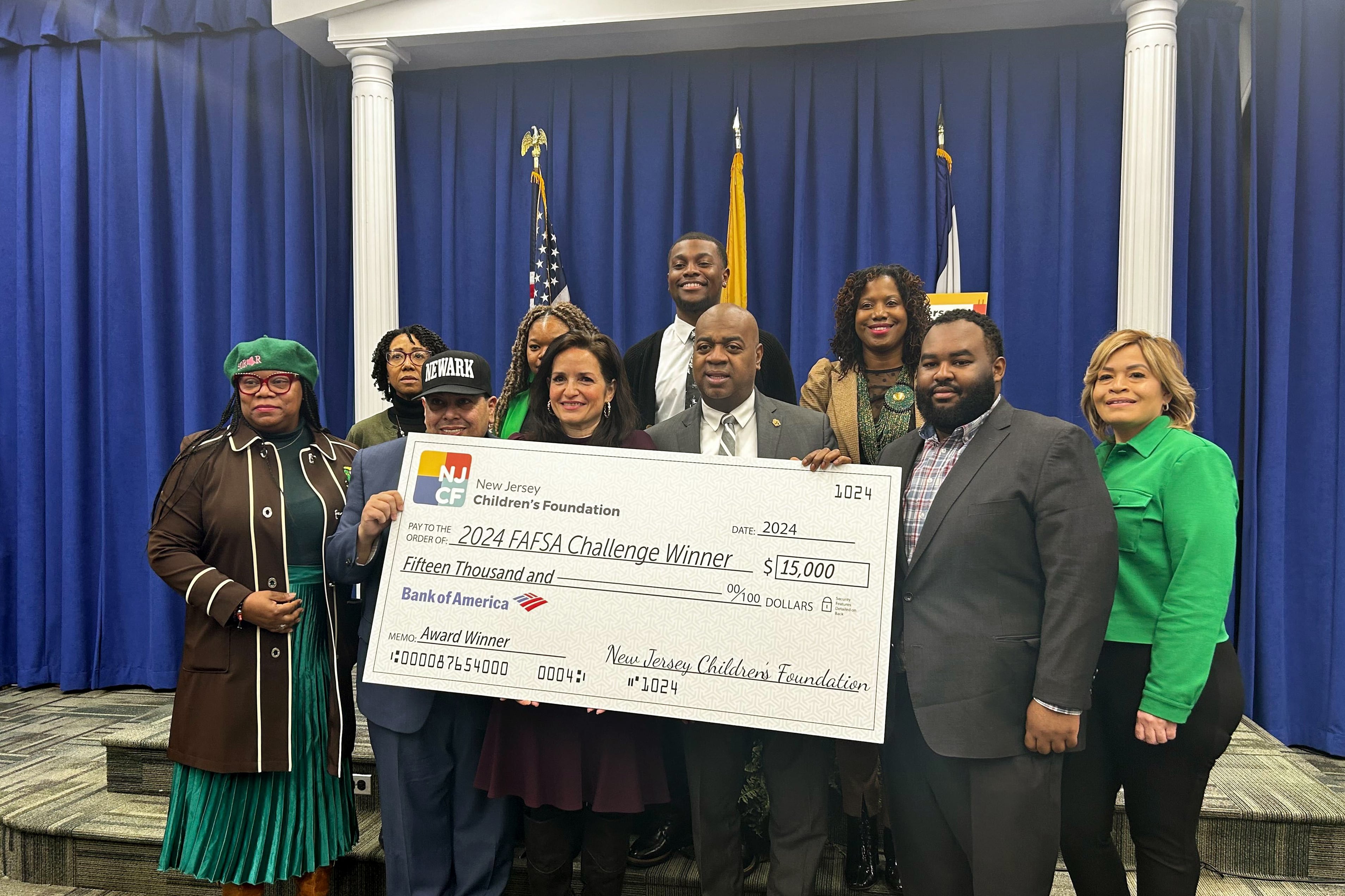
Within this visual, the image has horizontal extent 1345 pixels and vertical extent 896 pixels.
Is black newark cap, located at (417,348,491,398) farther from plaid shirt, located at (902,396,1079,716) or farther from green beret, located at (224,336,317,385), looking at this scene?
plaid shirt, located at (902,396,1079,716)

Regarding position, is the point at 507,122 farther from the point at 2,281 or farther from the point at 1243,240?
the point at 1243,240

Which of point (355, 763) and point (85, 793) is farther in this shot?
point (85, 793)

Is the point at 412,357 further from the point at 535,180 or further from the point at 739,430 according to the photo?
the point at 535,180

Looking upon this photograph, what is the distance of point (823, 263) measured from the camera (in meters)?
4.02

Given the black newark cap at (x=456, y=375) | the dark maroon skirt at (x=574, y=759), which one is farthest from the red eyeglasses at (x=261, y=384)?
the dark maroon skirt at (x=574, y=759)

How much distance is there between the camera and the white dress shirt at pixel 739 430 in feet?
6.41

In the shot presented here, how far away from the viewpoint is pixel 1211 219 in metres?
3.73

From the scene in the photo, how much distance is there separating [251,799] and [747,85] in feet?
11.8

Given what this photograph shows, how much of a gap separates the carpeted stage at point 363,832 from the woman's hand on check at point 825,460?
1.19 m

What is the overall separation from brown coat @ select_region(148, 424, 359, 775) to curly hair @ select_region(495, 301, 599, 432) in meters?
0.76

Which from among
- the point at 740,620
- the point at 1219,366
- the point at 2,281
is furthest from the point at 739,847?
the point at 2,281

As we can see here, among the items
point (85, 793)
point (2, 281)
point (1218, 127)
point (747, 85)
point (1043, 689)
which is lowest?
point (85, 793)

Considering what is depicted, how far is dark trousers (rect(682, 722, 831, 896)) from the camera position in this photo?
1.75 meters

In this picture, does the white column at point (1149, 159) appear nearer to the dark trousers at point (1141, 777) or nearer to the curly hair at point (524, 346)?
the dark trousers at point (1141, 777)
